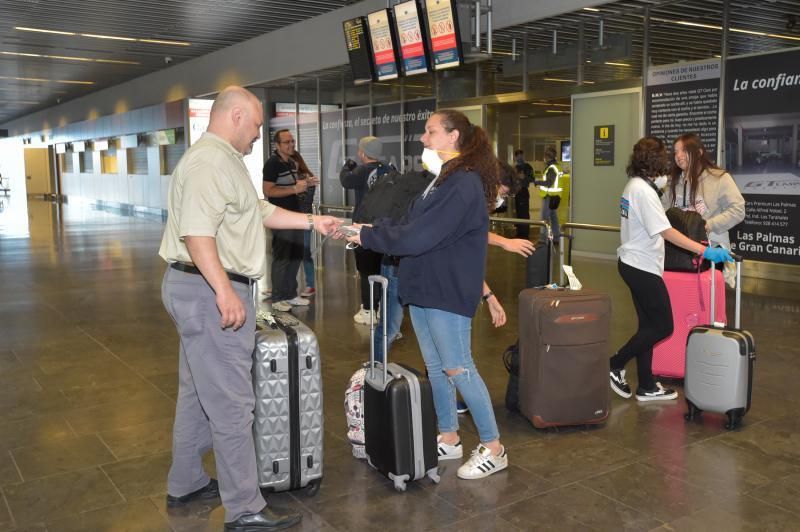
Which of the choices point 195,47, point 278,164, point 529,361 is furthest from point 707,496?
point 195,47

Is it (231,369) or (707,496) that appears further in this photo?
(707,496)

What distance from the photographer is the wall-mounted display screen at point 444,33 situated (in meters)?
9.42

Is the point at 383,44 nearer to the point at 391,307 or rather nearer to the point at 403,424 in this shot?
the point at 391,307

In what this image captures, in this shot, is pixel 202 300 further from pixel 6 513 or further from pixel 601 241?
pixel 601 241

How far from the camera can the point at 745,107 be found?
9180 millimetres

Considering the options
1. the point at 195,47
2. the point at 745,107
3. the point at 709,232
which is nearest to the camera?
the point at 709,232

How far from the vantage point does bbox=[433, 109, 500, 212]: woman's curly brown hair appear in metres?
3.15

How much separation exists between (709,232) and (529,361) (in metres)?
1.95

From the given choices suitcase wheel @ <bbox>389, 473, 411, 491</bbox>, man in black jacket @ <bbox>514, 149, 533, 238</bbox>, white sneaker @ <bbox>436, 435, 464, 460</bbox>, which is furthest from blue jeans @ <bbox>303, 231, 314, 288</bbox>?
man in black jacket @ <bbox>514, 149, 533, 238</bbox>

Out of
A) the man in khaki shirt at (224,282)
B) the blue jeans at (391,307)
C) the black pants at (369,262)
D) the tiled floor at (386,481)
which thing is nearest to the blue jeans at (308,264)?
the tiled floor at (386,481)

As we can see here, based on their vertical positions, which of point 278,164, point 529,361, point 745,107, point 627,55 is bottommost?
point 529,361

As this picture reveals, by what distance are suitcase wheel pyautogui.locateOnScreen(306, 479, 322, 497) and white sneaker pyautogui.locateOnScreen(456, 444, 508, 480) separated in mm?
619

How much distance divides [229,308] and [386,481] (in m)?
1.17

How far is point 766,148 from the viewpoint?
9.07 metres
